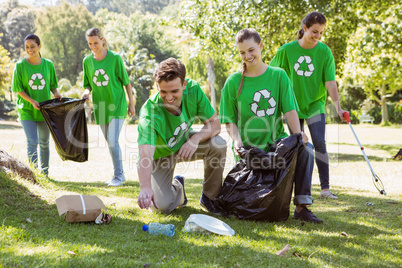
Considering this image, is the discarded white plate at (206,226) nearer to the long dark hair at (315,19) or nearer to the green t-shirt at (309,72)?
the green t-shirt at (309,72)

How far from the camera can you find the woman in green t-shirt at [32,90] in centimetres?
528

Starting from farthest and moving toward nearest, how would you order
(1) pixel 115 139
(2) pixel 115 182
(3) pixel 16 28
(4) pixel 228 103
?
(3) pixel 16 28, (1) pixel 115 139, (2) pixel 115 182, (4) pixel 228 103

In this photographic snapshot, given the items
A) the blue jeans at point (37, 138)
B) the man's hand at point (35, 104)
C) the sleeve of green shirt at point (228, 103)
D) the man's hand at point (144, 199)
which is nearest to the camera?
the man's hand at point (144, 199)

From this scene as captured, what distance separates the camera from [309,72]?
4.64 metres

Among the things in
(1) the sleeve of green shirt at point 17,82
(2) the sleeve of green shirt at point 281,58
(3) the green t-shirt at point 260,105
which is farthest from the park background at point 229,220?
(2) the sleeve of green shirt at point 281,58

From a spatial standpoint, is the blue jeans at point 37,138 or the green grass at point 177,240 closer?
the green grass at point 177,240

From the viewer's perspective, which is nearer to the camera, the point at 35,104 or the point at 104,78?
the point at 35,104

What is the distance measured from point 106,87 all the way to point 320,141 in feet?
9.48

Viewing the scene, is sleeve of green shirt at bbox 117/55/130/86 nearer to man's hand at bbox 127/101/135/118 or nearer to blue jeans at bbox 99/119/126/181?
man's hand at bbox 127/101/135/118

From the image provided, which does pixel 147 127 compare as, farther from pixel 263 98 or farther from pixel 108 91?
pixel 108 91

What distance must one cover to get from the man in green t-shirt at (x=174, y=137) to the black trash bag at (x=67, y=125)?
1.62 m

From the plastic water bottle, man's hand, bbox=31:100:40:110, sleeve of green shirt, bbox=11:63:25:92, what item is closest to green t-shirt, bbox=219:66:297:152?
the plastic water bottle

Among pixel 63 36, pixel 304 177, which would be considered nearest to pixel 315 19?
pixel 304 177

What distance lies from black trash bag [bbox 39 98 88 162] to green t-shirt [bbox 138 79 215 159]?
1.72 metres
